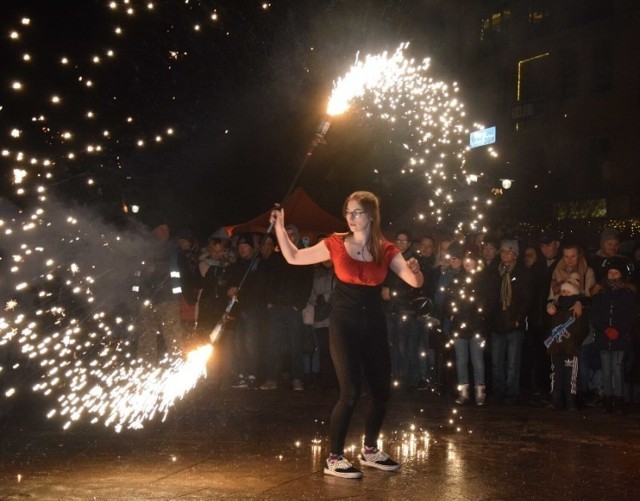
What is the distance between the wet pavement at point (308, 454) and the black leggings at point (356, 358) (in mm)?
444

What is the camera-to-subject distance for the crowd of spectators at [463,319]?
33.9 feet

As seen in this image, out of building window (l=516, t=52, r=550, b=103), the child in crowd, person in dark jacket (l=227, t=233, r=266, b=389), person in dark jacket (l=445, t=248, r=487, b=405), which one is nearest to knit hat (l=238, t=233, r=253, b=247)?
person in dark jacket (l=227, t=233, r=266, b=389)

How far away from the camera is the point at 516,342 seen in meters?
11.0

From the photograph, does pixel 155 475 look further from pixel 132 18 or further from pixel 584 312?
pixel 132 18

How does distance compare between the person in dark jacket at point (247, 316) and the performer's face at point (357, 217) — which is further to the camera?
the person in dark jacket at point (247, 316)

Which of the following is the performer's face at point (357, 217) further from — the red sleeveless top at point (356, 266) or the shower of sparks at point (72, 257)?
the shower of sparks at point (72, 257)

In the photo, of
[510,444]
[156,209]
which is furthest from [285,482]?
[156,209]

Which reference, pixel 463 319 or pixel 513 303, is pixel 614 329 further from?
pixel 463 319

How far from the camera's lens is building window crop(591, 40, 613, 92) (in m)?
29.3

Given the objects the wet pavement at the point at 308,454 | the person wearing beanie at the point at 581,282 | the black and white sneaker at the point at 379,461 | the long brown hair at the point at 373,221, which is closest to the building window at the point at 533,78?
the person wearing beanie at the point at 581,282

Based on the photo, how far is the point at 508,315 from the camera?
36.0 ft

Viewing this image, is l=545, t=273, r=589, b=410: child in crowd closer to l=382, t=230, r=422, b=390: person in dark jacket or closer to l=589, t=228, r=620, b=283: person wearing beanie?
l=589, t=228, r=620, b=283: person wearing beanie

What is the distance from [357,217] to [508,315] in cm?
465

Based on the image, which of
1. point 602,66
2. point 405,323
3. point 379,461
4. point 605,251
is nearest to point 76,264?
point 405,323
